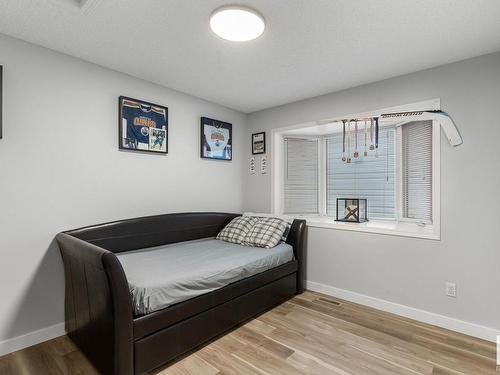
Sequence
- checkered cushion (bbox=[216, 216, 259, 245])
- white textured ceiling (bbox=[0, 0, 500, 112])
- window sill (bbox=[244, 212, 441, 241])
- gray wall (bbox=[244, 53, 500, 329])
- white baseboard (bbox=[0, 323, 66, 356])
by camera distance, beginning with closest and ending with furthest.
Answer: white textured ceiling (bbox=[0, 0, 500, 112])
white baseboard (bbox=[0, 323, 66, 356])
gray wall (bbox=[244, 53, 500, 329])
window sill (bbox=[244, 212, 441, 241])
checkered cushion (bbox=[216, 216, 259, 245])

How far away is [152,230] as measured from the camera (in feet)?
8.76

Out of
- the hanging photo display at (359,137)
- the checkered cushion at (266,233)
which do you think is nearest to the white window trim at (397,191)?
the hanging photo display at (359,137)

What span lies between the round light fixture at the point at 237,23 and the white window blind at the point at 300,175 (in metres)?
2.04

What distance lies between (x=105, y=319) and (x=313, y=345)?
1.49 meters

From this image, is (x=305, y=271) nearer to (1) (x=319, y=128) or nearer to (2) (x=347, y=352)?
(2) (x=347, y=352)

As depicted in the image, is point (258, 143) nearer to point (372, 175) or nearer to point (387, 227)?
point (372, 175)

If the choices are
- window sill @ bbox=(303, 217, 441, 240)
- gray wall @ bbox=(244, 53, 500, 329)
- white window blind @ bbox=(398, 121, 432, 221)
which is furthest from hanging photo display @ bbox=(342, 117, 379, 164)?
window sill @ bbox=(303, 217, 441, 240)

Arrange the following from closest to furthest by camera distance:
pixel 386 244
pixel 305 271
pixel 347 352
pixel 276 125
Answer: pixel 347 352, pixel 386 244, pixel 305 271, pixel 276 125

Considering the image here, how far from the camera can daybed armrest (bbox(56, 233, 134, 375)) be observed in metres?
1.48

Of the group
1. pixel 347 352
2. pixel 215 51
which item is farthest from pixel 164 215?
pixel 347 352

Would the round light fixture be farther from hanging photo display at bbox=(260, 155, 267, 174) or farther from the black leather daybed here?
hanging photo display at bbox=(260, 155, 267, 174)

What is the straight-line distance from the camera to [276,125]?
3574 millimetres

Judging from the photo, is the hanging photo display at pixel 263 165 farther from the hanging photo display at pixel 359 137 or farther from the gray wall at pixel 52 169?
the gray wall at pixel 52 169

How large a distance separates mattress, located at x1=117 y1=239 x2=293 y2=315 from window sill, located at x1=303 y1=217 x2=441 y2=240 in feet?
1.74
